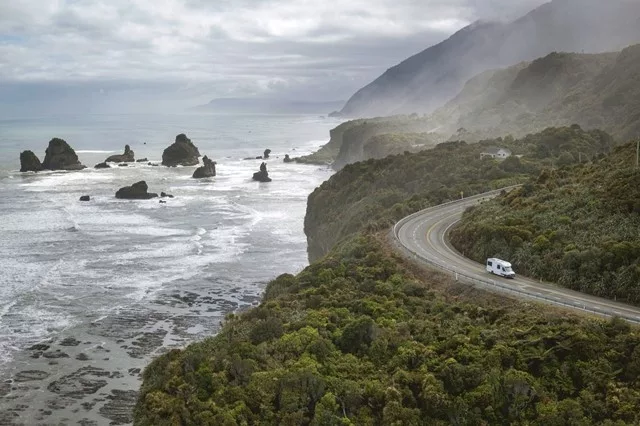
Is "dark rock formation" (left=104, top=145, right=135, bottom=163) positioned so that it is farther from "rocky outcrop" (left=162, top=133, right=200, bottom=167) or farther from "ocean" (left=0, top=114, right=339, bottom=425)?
"ocean" (left=0, top=114, right=339, bottom=425)

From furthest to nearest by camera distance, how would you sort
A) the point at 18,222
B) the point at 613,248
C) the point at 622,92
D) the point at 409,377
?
the point at 622,92
the point at 18,222
the point at 613,248
the point at 409,377

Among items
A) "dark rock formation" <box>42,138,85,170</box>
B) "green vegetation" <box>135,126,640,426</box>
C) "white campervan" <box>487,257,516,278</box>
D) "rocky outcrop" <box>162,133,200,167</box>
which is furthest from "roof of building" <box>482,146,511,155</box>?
"dark rock formation" <box>42,138,85,170</box>

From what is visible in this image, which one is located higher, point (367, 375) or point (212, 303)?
point (367, 375)

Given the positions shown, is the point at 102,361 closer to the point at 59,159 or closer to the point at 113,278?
the point at 113,278

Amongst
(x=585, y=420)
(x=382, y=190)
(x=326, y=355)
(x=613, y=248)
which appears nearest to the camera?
(x=585, y=420)

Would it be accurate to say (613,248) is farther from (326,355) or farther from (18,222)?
(18,222)

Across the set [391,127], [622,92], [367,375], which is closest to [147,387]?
[367,375]
